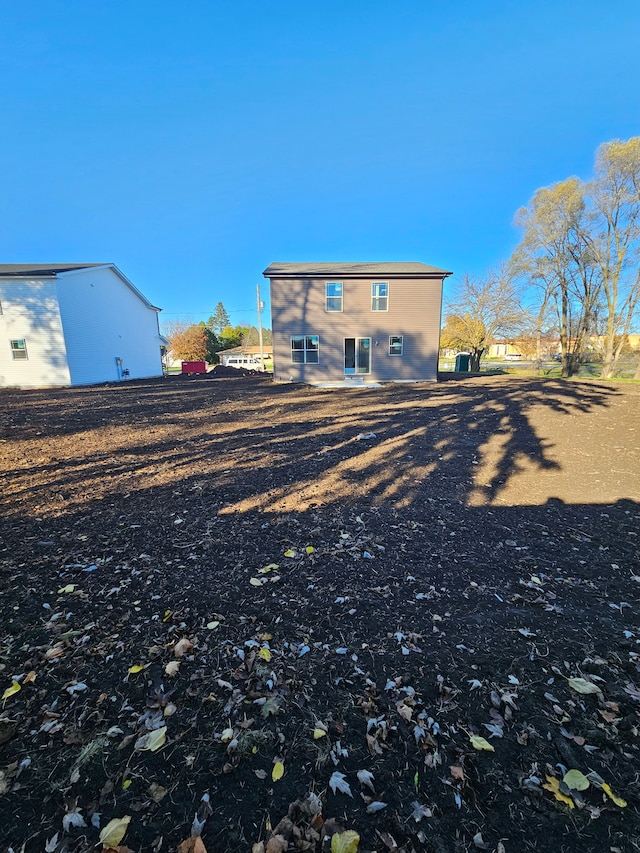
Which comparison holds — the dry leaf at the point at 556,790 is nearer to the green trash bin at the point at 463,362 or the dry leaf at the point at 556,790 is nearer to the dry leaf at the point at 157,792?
the dry leaf at the point at 157,792

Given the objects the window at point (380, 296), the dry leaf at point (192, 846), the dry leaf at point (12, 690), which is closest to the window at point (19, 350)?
the window at point (380, 296)

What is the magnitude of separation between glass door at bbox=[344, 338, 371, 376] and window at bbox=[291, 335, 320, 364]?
5.37 ft

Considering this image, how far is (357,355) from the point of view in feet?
64.4

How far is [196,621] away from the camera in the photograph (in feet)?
7.94

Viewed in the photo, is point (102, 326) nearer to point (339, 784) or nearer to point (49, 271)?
point (49, 271)

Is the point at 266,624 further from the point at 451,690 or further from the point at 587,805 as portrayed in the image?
the point at 587,805

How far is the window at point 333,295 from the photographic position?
18.7 m

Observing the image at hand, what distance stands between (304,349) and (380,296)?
4.81m

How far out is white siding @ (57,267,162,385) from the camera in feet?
61.5

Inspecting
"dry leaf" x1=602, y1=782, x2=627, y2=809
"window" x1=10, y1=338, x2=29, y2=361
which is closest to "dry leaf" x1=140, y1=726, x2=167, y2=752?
"dry leaf" x1=602, y1=782, x2=627, y2=809

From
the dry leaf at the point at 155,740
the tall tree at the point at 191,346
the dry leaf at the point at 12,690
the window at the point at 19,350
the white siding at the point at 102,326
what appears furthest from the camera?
the tall tree at the point at 191,346

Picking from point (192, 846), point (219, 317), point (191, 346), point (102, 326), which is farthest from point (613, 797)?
point (219, 317)

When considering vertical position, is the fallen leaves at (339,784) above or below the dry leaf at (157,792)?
below

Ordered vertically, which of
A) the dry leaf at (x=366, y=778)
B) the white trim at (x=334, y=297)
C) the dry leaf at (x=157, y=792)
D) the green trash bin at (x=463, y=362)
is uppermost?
the white trim at (x=334, y=297)
